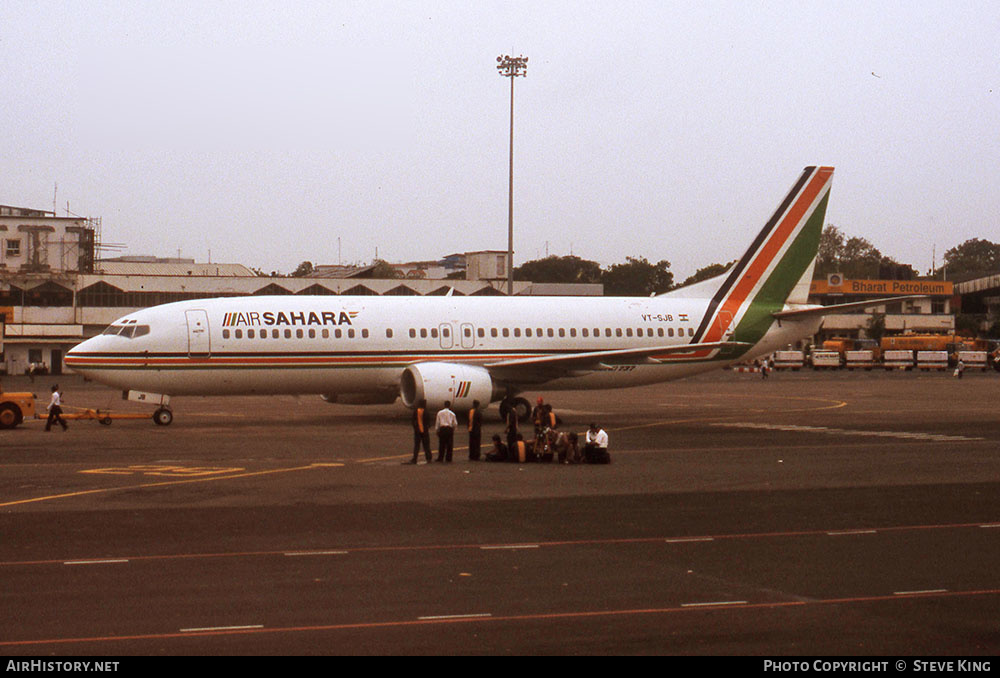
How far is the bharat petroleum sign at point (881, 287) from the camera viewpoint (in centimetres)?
12607

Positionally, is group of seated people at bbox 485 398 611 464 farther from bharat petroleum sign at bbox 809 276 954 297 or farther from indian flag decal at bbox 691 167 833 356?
bharat petroleum sign at bbox 809 276 954 297

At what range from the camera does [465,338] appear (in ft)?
130

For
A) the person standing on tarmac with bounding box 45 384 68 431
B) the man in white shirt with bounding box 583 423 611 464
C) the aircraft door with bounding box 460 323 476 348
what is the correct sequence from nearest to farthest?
the man in white shirt with bounding box 583 423 611 464 < the person standing on tarmac with bounding box 45 384 68 431 < the aircraft door with bounding box 460 323 476 348

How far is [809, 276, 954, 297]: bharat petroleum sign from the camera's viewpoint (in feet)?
414

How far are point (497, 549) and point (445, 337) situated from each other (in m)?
23.8

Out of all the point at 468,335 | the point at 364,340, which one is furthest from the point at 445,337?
the point at 364,340

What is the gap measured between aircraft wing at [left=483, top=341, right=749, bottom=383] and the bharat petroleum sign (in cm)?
9032

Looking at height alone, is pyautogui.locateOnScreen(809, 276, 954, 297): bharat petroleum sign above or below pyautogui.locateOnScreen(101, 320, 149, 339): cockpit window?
above

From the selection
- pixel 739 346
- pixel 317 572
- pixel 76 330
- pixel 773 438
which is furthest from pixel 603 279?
pixel 317 572

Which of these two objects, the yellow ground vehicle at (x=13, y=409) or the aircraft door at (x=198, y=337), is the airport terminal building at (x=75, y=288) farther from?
the aircraft door at (x=198, y=337)

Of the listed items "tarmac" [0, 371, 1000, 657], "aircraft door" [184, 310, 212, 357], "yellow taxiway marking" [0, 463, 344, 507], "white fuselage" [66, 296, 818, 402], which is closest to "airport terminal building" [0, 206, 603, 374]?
"white fuselage" [66, 296, 818, 402]
